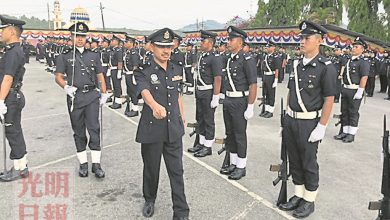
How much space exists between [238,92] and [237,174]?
1.25 metres

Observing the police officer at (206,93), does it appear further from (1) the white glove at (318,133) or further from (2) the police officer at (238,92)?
(1) the white glove at (318,133)

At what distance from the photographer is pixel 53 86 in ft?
55.1

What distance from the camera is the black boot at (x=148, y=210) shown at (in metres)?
4.11

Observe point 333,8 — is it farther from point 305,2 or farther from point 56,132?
point 56,132

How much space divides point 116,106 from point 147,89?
307 inches

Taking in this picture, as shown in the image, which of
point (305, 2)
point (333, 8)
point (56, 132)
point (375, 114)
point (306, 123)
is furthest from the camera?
point (305, 2)

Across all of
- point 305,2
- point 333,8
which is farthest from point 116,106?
point 305,2

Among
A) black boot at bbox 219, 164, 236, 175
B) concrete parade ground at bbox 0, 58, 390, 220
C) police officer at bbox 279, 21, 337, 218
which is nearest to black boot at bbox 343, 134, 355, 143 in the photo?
concrete parade ground at bbox 0, 58, 390, 220

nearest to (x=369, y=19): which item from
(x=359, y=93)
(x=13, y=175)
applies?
(x=359, y=93)

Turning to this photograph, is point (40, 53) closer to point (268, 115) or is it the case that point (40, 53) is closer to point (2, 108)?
point (268, 115)

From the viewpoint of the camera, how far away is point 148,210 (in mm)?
4133

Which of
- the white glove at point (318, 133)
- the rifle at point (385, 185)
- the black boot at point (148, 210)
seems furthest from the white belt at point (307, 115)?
the black boot at point (148, 210)

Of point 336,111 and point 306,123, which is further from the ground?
point 306,123

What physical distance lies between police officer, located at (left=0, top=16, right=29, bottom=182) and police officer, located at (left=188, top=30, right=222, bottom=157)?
2930 millimetres
